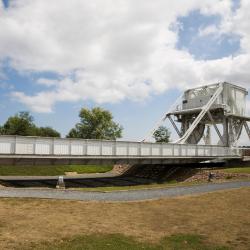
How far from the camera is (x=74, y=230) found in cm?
1398

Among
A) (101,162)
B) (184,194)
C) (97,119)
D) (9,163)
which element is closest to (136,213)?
(184,194)

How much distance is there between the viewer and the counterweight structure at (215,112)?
53781 mm

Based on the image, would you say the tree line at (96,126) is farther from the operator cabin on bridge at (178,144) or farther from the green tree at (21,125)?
the operator cabin on bridge at (178,144)

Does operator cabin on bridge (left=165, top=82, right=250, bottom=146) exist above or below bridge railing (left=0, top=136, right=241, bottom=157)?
above

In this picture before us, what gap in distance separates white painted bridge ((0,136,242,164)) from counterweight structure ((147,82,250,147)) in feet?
26.7

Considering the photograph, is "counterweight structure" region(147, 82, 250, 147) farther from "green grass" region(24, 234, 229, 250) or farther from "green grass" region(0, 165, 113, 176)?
"green grass" region(24, 234, 229, 250)

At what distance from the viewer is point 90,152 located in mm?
34938

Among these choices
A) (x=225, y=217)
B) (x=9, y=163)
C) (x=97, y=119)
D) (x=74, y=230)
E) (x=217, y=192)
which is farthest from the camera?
(x=97, y=119)

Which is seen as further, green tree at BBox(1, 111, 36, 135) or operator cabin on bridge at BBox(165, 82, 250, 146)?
green tree at BBox(1, 111, 36, 135)

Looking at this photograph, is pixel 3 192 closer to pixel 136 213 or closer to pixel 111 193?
pixel 111 193

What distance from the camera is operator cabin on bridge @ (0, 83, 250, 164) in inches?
1225

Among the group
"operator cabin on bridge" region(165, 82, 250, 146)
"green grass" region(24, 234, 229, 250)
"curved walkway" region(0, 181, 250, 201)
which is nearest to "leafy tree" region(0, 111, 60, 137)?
"operator cabin on bridge" region(165, 82, 250, 146)

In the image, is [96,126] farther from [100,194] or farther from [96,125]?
[100,194]

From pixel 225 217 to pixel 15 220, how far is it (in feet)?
33.6
